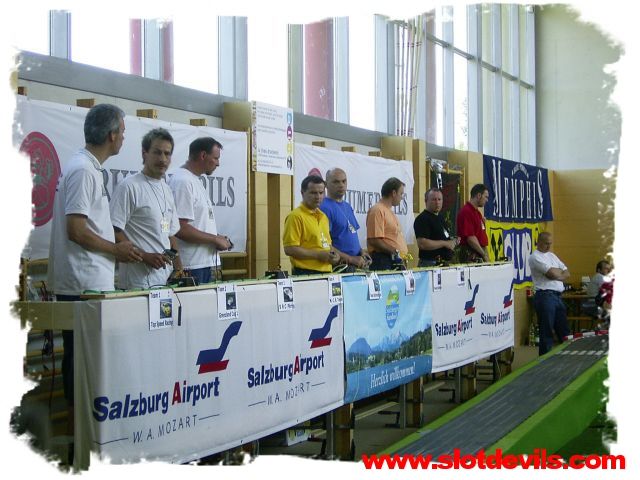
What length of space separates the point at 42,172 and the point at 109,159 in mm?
564

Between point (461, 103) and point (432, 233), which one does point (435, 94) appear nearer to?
point (461, 103)

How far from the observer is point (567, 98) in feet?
57.3

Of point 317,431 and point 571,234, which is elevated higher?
point 571,234

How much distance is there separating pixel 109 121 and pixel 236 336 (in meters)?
1.08

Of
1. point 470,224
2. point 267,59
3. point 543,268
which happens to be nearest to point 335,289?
point 267,59

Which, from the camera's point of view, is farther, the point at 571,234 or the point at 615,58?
the point at 571,234

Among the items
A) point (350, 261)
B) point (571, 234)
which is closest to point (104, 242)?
point (350, 261)

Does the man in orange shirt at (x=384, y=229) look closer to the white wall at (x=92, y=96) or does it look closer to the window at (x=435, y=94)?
the white wall at (x=92, y=96)

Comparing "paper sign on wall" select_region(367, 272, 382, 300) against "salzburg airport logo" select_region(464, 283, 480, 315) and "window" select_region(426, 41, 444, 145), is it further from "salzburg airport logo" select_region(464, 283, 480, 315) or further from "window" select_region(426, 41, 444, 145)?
"window" select_region(426, 41, 444, 145)

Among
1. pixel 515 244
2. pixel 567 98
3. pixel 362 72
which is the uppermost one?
pixel 567 98

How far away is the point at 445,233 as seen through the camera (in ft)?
26.2

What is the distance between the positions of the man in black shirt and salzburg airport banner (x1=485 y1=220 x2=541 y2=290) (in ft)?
12.4

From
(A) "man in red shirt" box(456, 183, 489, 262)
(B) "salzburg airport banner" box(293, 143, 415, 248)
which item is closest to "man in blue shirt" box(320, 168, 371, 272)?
(B) "salzburg airport banner" box(293, 143, 415, 248)

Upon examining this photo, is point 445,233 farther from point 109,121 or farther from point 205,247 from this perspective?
point 109,121
